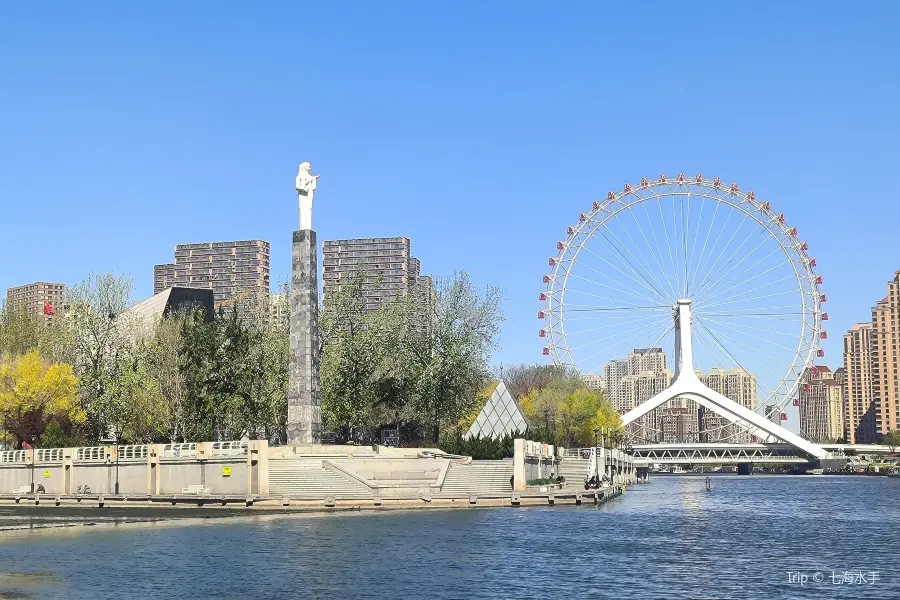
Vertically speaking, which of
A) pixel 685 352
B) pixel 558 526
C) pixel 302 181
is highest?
pixel 302 181

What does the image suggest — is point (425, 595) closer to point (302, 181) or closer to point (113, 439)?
point (302, 181)

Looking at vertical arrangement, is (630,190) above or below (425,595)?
above

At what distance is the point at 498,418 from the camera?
102 meters

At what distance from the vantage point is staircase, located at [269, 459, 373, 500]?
72.8 metres

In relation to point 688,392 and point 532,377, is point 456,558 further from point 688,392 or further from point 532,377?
point 532,377

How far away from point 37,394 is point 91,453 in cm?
1375

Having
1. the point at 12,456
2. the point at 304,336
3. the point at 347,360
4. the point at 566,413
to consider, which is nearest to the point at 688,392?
the point at 566,413

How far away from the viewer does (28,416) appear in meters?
97.8

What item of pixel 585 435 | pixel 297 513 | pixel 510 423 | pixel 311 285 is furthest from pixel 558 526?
pixel 585 435

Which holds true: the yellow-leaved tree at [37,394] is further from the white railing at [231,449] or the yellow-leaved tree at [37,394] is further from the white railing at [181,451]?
the white railing at [231,449]

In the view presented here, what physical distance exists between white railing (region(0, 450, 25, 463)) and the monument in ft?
73.6

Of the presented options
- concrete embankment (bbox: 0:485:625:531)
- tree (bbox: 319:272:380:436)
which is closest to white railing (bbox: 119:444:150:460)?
concrete embankment (bbox: 0:485:625:531)

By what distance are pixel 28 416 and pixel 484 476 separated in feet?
135

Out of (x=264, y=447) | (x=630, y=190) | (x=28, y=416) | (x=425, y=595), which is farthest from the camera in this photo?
(x=630, y=190)
